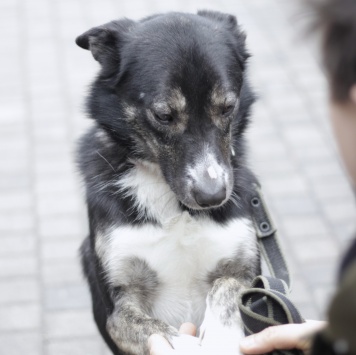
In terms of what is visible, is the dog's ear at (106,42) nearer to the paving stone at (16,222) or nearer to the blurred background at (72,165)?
the blurred background at (72,165)

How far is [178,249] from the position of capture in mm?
3016

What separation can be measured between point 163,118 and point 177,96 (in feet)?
0.36

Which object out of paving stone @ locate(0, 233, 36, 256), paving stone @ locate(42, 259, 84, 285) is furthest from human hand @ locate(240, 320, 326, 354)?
paving stone @ locate(0, 233, 36, 256)

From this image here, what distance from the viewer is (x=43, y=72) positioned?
6.41 m

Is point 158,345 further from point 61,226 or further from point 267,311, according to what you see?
point 61,226

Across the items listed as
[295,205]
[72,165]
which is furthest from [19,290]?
A: [295,205]

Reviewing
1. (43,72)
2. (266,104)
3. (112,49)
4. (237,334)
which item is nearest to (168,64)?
(112,49)

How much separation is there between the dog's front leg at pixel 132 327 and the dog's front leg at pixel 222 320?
0.16 meters

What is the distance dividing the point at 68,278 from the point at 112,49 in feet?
5.65

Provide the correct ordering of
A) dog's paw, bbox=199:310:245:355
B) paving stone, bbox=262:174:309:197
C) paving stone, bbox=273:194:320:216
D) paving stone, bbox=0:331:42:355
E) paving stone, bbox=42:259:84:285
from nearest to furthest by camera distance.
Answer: dog's paw, bbox=199:310:245:355 < paving stone, bbox=0:331:42:355 < paving stone, bbox=42:259:84:285 < paving stone, bbox=273:194:320:216 < paving stone, bbox=262:174:309:197

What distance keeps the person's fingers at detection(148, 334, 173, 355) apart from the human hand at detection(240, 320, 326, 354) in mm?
467

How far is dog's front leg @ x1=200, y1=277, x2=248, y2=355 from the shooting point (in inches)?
101

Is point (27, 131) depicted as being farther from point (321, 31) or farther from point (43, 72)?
point (321, 31)

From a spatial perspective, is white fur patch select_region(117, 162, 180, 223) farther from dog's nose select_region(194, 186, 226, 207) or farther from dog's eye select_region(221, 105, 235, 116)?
dog's eye select_region(221, 105, 235, 116)
